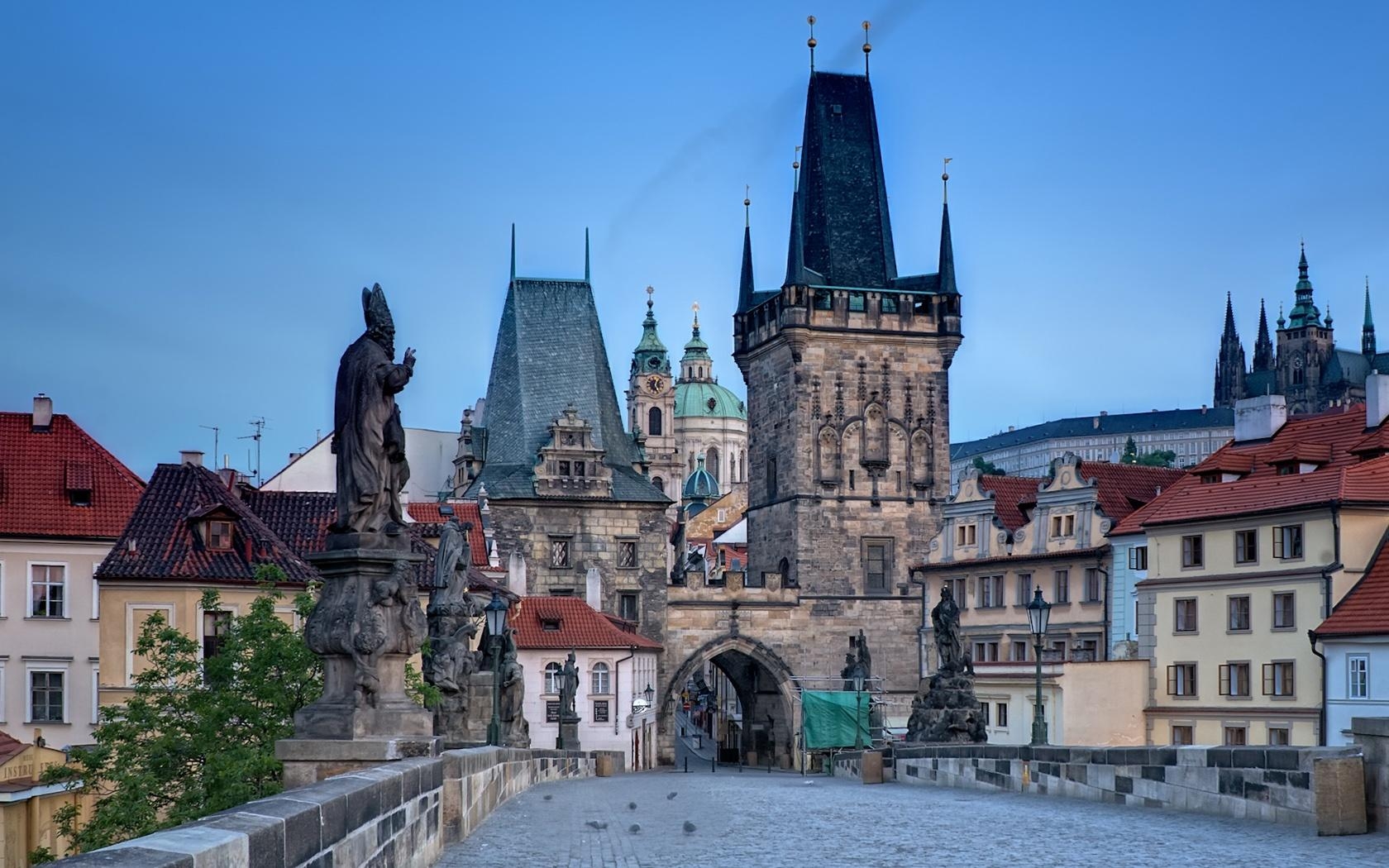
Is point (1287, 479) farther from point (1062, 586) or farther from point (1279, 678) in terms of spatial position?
point (1062, 586)

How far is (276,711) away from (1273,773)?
17.4 meters

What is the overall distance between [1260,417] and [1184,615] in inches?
281

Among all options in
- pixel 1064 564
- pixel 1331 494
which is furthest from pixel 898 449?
pixel 1331 494

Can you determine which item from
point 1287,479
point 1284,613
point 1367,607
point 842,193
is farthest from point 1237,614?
point 842,193

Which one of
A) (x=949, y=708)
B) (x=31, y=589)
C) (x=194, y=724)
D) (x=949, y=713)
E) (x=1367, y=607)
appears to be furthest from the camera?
(x=31, y=589)

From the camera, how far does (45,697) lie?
47.1 meters

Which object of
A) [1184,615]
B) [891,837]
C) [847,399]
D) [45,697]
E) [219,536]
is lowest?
[45,697]

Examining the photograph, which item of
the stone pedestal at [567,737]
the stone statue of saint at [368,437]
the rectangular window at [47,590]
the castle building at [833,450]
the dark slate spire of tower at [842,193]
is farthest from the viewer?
the dark slate spire of tower at [842,193]

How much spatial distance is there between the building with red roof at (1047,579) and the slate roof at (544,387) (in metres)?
14.3

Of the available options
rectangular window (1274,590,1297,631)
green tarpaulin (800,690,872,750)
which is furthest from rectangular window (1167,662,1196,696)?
green tarpaulin (800,690,872,750)

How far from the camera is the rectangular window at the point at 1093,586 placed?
186ft

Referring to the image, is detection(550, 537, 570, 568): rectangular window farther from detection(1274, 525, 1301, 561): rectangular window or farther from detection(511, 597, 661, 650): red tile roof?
detection(1274, 525, 1301, 561): rectangular window

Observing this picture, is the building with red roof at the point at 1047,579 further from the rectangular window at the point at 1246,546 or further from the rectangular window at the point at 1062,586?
the rectangular window at the point at 1246,546

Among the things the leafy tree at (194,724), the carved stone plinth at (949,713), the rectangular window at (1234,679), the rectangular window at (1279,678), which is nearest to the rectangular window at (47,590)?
the leafy tree at (194,724)
